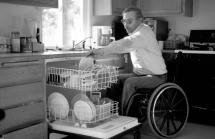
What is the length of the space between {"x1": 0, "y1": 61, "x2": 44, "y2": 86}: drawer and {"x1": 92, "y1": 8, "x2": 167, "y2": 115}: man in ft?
2.91

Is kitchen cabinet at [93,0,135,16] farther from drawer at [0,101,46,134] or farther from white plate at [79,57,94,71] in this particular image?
drawer at [0,101,46,134]

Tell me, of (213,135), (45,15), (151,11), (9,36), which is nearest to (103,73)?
(9,36)

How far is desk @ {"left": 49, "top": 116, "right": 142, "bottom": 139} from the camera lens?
2.60 m

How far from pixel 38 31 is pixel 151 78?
1.21 metres

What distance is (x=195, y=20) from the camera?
4.58 m

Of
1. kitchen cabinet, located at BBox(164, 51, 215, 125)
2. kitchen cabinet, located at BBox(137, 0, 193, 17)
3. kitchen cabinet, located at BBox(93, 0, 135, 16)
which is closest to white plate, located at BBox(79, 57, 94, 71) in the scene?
kitchen cabinet, located at BBox(164, 51, 215, 125)

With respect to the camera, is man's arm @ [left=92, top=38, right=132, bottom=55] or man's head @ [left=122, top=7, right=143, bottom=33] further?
man's head @ [left=122, top=7, right=143, bottom=33]

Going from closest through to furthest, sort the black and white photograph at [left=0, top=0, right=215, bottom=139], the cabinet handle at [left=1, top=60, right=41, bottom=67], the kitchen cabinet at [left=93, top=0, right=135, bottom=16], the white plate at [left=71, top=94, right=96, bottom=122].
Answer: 1. the cabinet handle at [left=1, top=60, right=41, bottom=67]
2. the black and white photograph at [left=0, top=0, right=215, bottom=139]
3. the white plate at [left=71, top=94, right=96, bottom=122]
4. the kitchen cabinet at [left=93, top=0, right=135, bottom=16]

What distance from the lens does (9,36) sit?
3.02 metres

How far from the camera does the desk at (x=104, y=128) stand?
2598 millimetres

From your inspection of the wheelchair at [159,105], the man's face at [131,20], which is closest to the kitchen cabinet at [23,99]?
the wheelchair at [159,105]

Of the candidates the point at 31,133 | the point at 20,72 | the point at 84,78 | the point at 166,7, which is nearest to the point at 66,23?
the point at 166,7

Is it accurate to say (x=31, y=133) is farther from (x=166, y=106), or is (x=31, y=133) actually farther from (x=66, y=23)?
(x=66, y=23)

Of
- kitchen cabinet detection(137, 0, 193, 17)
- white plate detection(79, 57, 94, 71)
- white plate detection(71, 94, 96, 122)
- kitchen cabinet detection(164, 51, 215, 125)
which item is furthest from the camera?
kitchen cabinet detection(137, 0, 193, 17)
